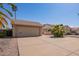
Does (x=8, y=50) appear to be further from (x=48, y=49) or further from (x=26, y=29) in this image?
(x=26, y=29)

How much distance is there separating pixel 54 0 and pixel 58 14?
14.6 feet

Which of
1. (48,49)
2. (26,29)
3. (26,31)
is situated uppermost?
(26,29)

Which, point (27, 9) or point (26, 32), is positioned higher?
point (27, 9)

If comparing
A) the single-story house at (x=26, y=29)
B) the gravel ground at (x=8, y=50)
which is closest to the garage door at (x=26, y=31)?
the single-story house at (x=26, y=29)

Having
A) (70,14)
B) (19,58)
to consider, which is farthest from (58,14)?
(19,58)

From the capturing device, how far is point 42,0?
16.4ft

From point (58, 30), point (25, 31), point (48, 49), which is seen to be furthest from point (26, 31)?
point (48, 49)

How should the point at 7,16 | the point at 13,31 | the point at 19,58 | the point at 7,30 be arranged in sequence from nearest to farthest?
the point at 19,58, the point at 7,16, the point at 13,31, the point at 7,30

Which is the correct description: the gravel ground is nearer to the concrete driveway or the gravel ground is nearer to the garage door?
the concrete driveway

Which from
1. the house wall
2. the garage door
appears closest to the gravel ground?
the house wall

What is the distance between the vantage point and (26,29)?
619 inches

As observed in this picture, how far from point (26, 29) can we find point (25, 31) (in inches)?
11.8

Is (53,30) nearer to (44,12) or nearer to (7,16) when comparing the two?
(44,12)

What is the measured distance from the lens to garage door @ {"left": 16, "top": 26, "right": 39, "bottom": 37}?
14.9 m
